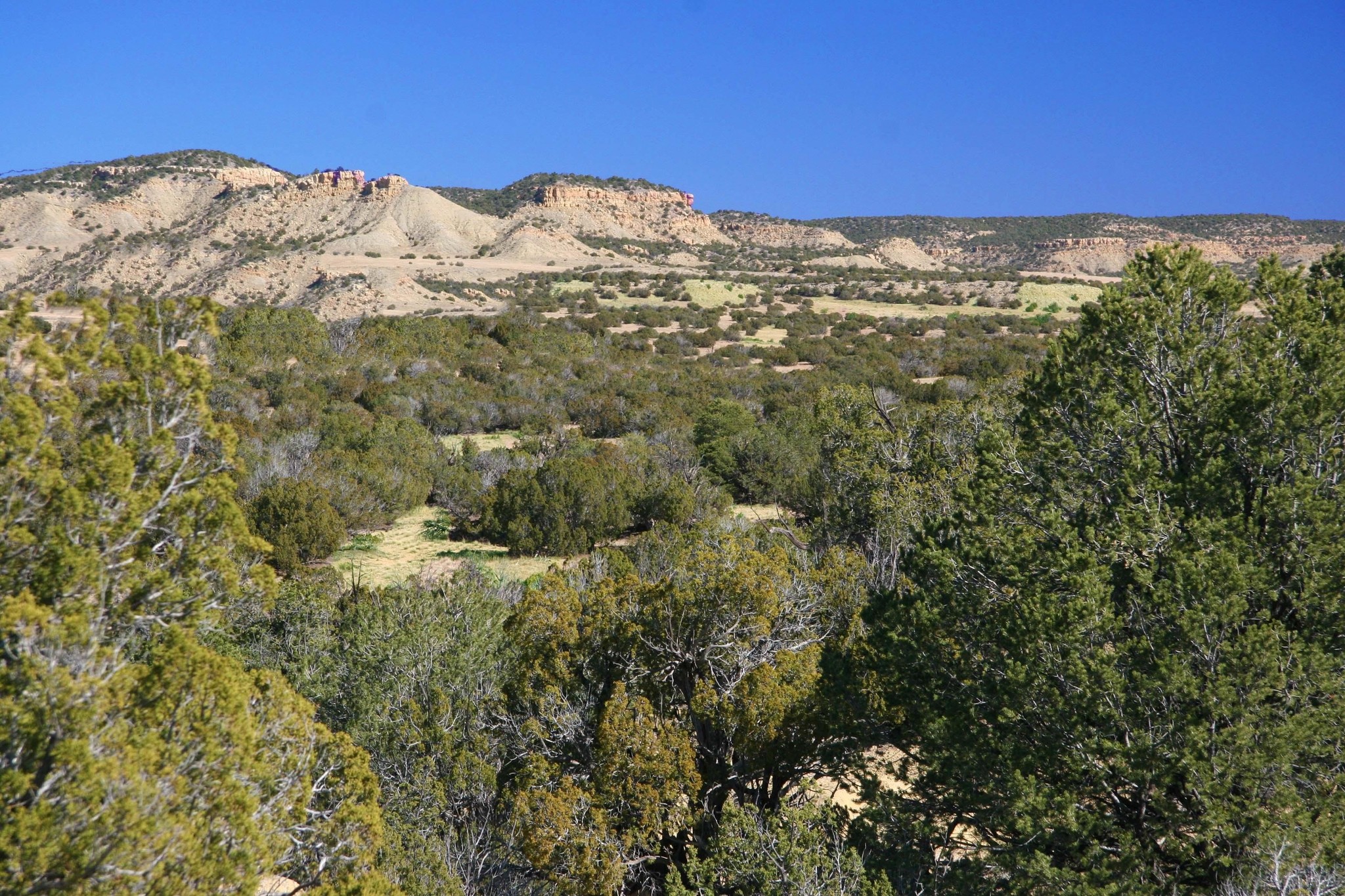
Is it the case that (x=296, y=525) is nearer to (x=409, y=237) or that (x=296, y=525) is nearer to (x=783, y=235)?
(x=409, y=237)

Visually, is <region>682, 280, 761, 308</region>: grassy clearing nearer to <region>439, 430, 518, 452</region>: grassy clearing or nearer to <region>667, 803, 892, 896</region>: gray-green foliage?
<region>439, 430, 518, 452</region>: grassy clearing

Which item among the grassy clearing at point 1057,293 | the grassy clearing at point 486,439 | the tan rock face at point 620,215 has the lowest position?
the grassy clearing at point 486,439

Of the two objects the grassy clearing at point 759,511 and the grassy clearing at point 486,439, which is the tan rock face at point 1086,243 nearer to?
the grassy clearing at point 486,439

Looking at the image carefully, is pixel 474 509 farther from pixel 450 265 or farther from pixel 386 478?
pixel 450 265

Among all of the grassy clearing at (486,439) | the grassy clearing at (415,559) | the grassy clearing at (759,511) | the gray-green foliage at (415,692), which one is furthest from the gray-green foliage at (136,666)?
the grassy clearing at (486,439)

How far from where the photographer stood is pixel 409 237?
8000 cm

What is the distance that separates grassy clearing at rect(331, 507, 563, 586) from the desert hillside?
35068 mm

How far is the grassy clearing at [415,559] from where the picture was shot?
1612 cm

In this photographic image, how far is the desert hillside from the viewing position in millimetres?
Answer: 62906

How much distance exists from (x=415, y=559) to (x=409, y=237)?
68311 millimetres

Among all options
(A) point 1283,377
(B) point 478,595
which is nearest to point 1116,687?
(A) point 1283,377

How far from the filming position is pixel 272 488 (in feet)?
56.8

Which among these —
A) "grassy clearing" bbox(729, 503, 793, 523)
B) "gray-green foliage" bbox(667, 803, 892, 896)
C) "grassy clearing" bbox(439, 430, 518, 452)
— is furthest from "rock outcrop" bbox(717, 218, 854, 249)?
"gray-green foliage" bbox(667, 803, 892, 896)

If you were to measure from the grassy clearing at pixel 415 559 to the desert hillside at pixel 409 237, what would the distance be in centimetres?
3507
